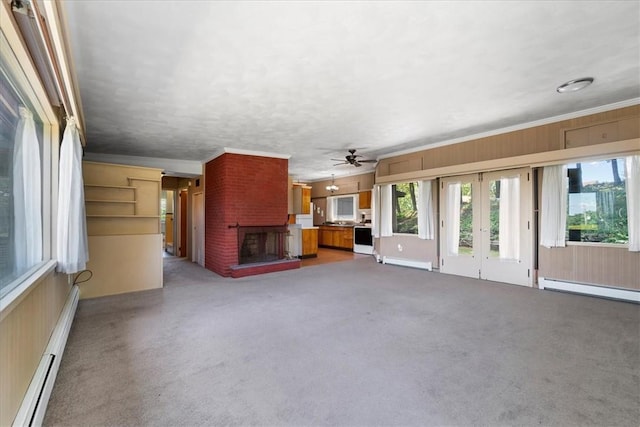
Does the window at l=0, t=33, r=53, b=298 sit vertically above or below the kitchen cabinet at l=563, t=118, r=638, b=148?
below

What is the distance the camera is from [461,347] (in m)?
2.61

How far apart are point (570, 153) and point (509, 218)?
1354mm

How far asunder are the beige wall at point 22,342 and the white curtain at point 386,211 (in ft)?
20.2

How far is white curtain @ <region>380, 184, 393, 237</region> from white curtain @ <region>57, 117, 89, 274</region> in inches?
233

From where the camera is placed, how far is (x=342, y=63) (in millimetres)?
2791

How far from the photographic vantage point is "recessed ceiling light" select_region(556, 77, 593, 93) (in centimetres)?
320

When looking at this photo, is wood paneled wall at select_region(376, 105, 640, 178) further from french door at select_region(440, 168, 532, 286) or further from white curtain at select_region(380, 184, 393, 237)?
white curtain at select_region(380, 184, 393, 237)

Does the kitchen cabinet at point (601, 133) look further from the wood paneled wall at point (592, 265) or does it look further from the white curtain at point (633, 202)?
the wood paneled wall at point (592, 265)

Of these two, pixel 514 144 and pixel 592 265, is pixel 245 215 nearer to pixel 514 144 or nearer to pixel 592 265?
pixel 514 144

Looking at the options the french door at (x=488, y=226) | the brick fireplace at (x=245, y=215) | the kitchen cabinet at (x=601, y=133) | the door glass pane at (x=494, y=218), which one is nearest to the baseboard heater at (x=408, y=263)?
the french door at (x=488, y=226)

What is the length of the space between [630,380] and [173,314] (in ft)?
14.6

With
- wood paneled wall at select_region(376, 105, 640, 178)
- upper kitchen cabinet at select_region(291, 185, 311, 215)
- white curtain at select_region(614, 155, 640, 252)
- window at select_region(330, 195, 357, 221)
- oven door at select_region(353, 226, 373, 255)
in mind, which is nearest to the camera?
white curtain at select_region(614, 155, 640, 252)

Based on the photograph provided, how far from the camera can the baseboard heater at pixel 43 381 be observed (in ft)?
5.16

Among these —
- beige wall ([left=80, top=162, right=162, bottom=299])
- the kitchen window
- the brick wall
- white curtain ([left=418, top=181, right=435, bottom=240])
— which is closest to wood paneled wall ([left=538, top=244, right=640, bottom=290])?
white curtain ([left=418, top=181, right=435, bottom=240])
